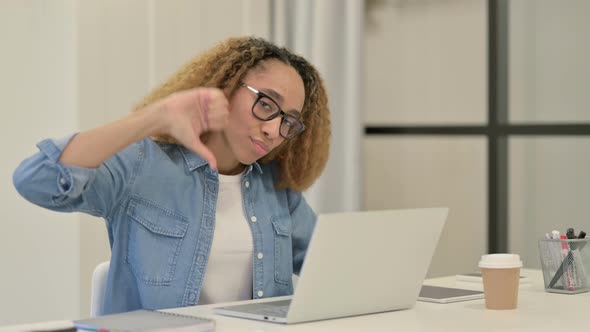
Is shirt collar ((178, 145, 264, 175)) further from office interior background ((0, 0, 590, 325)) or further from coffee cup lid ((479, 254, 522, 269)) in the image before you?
office interior background ((0, 0, 590, 325))

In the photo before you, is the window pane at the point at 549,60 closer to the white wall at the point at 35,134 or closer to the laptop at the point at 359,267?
the white wall at the point at 35,134

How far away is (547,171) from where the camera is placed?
367cm

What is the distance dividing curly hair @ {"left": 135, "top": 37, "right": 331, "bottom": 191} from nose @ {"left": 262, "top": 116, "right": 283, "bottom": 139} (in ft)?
0.38

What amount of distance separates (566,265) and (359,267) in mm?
632

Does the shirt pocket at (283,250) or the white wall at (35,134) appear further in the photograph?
the white wall at (35,134)

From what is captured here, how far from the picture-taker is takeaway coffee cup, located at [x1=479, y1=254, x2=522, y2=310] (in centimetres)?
179

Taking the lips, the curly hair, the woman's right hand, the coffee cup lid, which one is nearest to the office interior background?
the curly hair

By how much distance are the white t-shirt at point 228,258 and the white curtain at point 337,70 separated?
1776 millimetres

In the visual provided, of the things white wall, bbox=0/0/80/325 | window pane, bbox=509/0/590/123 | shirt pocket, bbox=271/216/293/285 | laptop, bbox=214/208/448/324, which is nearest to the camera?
laptop, bbox=214/208/448/324

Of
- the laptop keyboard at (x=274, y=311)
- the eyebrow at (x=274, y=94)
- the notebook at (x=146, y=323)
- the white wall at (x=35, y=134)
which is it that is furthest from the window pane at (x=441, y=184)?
the notebook at (x=146, y=323)

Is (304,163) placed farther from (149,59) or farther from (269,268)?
(149,59)

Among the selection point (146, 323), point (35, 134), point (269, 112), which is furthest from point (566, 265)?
point (35, 134)

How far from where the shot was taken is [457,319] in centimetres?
168

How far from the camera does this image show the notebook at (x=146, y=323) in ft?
4.73
